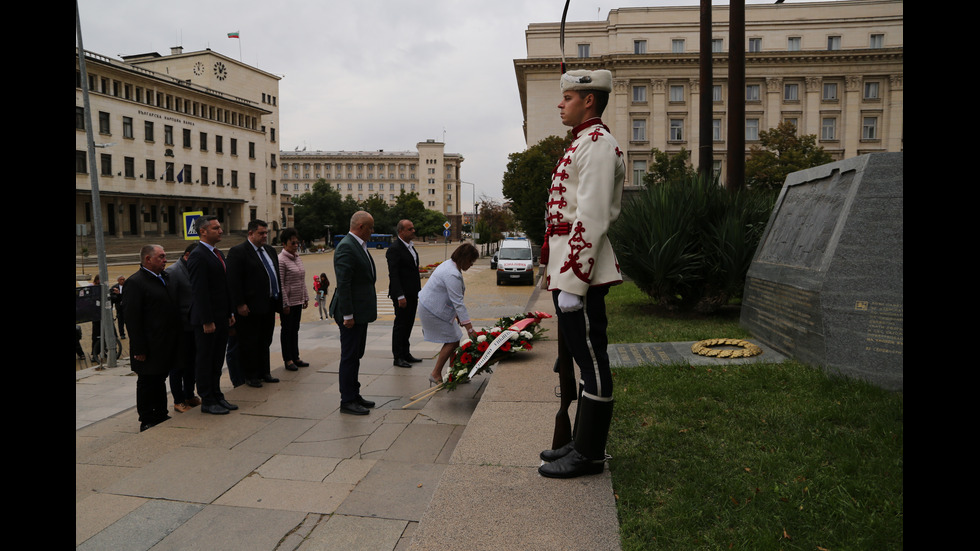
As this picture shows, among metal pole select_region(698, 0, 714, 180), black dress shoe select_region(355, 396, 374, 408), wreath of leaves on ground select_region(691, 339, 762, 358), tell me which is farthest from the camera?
metal pole select_region(698, 0, 714, 180)

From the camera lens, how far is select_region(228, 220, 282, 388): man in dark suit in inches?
303

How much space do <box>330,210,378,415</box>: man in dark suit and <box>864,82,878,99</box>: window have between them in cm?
6675

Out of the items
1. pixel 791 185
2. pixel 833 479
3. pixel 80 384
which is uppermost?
pixel 791 185

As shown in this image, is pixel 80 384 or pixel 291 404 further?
pixel 80 384

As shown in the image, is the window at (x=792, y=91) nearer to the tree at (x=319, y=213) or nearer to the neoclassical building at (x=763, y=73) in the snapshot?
the neoclassical building at (x=763, y=73)

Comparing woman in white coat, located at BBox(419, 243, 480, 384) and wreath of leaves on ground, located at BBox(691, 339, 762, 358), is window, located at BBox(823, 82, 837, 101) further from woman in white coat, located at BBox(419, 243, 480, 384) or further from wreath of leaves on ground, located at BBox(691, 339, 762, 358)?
woman in white coat, located at BBox(419, 243, 480, 384)

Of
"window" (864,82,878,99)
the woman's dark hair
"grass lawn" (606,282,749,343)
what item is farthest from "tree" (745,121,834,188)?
the woman's dark hair

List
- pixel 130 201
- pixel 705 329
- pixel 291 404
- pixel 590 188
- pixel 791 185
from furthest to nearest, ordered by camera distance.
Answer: pixel 130 201 < pixel 705 329 < pixel 791 185 < pixel 291 404 < pixel 590 188

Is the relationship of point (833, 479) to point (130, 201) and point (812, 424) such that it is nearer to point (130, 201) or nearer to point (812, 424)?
point (812, 424)

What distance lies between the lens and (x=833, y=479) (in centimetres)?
326

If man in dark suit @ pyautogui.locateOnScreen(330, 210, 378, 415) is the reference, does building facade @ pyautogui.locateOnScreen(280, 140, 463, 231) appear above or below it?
above

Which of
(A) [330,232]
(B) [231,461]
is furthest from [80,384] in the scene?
(A) [330,232]

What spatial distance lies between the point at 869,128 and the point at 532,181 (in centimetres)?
3782
